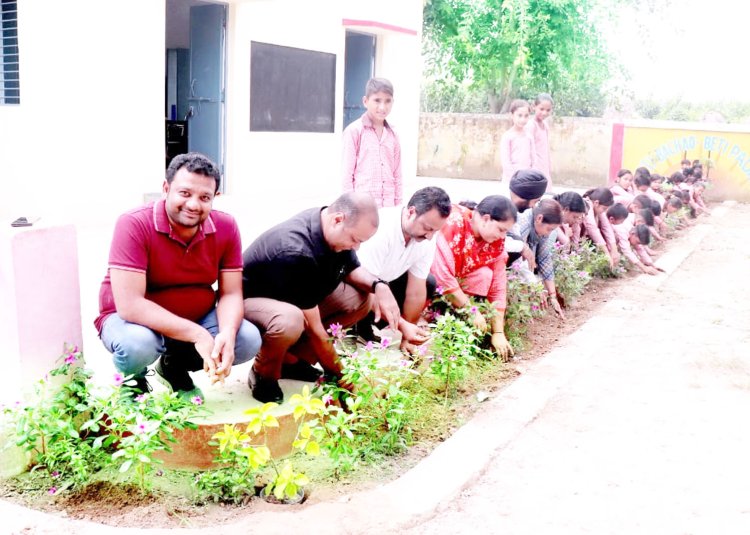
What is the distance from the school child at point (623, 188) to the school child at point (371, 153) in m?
4.45

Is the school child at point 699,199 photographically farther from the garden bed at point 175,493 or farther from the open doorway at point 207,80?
the garden bed at point 175,493

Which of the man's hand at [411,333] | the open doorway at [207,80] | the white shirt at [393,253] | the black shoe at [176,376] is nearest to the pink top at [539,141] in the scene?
the white shirt at [393,253]

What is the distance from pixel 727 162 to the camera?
15508 mm

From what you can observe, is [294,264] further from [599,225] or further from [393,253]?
[599,225]

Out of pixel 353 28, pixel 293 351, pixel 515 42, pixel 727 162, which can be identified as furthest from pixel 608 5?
pixel 293 351

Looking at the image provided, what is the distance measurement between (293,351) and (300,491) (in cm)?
88

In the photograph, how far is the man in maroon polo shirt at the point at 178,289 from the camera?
3.01 meters

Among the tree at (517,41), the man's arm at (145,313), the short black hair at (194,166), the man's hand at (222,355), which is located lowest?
the man's hand at (222,355)

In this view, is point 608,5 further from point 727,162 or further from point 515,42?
point 727,162

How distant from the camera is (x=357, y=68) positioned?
46.6ft

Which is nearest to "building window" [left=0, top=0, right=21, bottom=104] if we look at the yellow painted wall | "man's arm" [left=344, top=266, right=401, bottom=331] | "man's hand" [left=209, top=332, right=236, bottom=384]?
"man's arm" [left=344, top=266, right=401, bottom=331]

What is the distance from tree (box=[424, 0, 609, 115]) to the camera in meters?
19.0

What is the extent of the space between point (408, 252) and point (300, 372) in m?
0.88

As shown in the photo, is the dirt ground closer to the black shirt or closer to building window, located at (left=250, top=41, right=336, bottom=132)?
the black shirt
